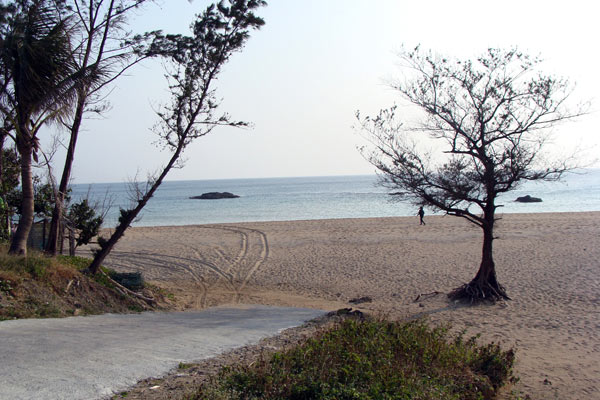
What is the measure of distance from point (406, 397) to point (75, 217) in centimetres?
1307

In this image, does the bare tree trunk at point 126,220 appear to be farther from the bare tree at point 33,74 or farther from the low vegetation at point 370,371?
the low vegetation at point 370,371

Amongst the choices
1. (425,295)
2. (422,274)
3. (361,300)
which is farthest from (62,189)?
(422,274)

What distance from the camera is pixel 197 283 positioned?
15719mm

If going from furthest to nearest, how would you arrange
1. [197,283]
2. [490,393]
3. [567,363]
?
1. [197,283]
2. [567,363]
3. [490,393]

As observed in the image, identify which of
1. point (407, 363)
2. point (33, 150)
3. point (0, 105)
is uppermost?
point (0, 105)

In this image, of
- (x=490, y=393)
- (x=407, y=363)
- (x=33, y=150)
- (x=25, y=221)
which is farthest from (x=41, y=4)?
(x=490, y=393)

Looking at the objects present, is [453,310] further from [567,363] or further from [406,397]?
[406,397]

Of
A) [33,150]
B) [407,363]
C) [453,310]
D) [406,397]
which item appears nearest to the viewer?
[406,397]

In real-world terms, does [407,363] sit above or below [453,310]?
above

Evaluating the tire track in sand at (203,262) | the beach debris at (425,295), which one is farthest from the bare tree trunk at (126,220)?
the beach debris at (425,295)

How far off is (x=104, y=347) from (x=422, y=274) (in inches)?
495

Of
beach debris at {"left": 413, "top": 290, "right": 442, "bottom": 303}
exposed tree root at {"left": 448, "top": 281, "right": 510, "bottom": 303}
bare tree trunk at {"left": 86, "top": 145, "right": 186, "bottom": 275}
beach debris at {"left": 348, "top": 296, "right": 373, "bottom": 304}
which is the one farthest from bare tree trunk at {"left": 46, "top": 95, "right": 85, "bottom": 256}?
exposed tree root at {"left": 448, "top": 281, "right": 510, "bottom": 303}

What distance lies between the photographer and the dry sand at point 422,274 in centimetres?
881

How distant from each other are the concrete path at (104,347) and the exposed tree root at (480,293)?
5579 millimetres
